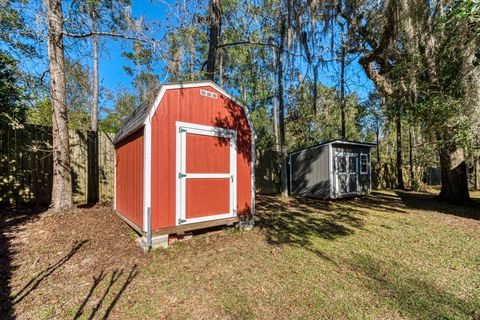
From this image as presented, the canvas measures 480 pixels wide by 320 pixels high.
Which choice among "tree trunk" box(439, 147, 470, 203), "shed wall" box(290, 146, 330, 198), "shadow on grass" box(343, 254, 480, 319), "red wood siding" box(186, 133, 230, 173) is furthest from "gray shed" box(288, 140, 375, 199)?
"shadow on grass" box(343, 254, 480, 319)

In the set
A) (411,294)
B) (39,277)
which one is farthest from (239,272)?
(39,277)

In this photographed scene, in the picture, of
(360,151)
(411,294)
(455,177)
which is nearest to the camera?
(411,294)

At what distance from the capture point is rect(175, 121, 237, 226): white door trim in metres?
3.74

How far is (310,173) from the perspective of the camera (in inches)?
370

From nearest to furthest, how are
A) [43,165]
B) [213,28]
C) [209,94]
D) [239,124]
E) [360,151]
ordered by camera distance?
[209,94] → [239,124] → [43,165] → [213,28] → [360,151]

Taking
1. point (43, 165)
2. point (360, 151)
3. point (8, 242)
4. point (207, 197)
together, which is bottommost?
point (8, 242)

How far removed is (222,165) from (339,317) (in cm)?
289

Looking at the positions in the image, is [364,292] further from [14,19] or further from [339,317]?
[14,19]

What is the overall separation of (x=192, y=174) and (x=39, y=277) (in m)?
2.30

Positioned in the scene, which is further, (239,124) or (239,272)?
(239,124)

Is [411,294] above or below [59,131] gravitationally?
below

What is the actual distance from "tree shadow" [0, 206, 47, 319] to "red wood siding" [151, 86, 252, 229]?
5.35 feet

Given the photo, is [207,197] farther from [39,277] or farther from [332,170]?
[332,170]

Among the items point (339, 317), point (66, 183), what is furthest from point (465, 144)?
point (66, 183)
